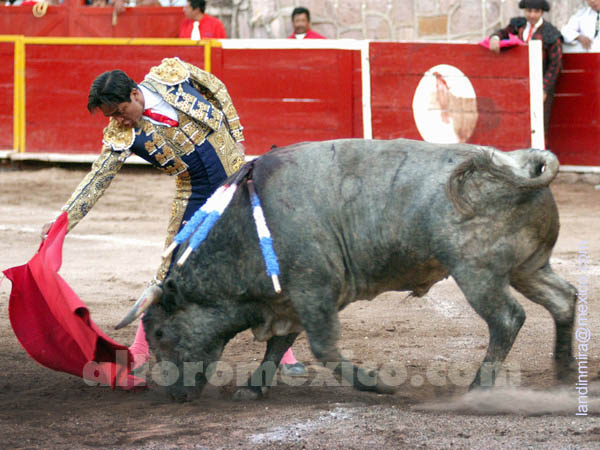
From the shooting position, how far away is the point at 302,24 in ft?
28.0

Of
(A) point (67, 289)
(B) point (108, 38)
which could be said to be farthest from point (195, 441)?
(B) point (108, 38)

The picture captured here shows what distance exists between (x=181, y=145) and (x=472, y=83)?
15.9ft

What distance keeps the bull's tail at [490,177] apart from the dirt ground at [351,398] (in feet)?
2.02

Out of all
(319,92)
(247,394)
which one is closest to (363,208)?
(247,394)

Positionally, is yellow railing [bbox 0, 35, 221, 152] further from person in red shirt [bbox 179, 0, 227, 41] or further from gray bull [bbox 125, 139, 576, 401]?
gray bull [bbox 125, 139, 576, 401]

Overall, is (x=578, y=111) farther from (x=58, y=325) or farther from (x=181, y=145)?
(x=58, y=325)

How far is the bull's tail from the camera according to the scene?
9.80 ft

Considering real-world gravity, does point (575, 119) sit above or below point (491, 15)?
below

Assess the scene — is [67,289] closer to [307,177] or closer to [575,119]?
[307,177]

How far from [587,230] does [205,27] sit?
3847 millimetres

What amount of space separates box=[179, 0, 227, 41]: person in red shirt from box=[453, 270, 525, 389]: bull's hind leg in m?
5.97

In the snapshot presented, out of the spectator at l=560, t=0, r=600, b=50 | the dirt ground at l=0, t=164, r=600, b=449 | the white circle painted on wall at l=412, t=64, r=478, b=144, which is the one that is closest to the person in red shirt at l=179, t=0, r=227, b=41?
the white circle painted on wall at l=412, t=64, r=478, b=144

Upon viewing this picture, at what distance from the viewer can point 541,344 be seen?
4.07m

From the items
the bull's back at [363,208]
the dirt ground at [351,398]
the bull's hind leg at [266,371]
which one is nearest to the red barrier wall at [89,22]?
the dirt ground at [351,398]
